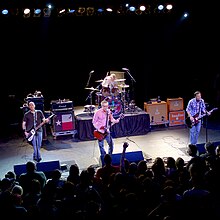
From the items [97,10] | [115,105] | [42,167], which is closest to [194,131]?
[115,105]

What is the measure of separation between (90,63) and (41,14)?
13.9 ft

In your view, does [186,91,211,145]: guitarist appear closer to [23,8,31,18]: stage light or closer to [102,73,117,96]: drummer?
[102,73,117,96]: drummer

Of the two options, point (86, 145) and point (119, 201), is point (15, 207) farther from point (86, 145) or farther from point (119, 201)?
point (86, 145)

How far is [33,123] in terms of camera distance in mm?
11820

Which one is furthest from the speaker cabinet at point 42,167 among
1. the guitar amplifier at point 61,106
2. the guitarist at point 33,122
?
the guitar amplifier at point 61,106

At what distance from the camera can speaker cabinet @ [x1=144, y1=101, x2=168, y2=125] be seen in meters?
15.6

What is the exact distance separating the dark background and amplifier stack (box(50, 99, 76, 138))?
226cm

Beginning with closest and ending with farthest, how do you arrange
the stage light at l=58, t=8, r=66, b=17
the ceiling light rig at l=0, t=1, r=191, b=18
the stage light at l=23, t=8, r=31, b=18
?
the ceiling light rig at l=0, t=1, r=191, b=18 → the stage light at l=23, t=8, r=31, b=18 → the stage light at l=58, t=8, r=66, b=17

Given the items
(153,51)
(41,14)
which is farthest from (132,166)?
(153,51)

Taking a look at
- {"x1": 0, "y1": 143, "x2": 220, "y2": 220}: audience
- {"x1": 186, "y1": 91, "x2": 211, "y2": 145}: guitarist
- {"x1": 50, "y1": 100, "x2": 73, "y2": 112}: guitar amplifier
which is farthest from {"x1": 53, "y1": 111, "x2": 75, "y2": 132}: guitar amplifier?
{"x1": 0, "y1": 143, "x2": 220, "y2": 220}: audience

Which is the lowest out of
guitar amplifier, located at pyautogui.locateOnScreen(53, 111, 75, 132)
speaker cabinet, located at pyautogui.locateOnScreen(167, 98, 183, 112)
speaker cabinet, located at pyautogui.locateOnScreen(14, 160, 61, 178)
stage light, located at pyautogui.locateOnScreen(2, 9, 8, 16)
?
speaker cabinet, located at pyautogui.locateOnScreen(14, 160, 61, 178)

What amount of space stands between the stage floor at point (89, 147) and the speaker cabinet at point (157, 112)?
310 mm

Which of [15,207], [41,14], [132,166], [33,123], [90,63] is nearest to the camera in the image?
[15,207]

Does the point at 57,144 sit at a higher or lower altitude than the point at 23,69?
lower
